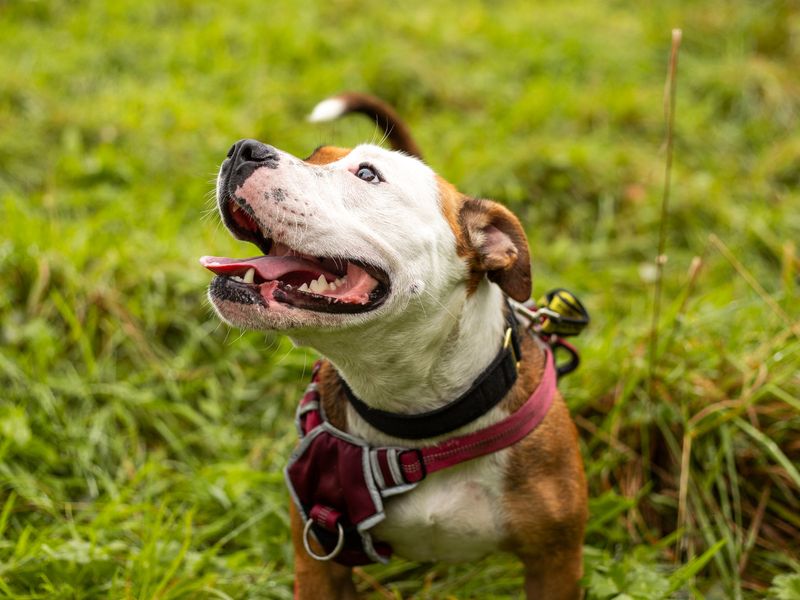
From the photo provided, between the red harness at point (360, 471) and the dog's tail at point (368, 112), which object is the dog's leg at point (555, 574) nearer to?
the red harness at point (360, 471)

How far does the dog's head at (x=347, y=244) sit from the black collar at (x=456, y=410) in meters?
0.21

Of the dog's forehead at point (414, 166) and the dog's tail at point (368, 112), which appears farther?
the dog's tail at point (368, 112)

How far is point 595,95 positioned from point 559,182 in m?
1.35

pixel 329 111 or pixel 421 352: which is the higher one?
pixel 329 111

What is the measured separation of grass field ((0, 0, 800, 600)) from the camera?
285 centimetres

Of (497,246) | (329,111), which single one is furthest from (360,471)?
(329,111)

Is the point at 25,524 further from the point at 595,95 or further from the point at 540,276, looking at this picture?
the point at 595,95

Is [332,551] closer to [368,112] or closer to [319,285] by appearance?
[319,285]

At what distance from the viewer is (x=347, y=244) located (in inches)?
78.9

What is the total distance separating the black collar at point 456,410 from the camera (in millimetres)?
2199

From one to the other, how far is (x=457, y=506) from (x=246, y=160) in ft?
3.36

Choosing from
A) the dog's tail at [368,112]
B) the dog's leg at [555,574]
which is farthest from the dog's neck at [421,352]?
the dog's tail at [368,112]

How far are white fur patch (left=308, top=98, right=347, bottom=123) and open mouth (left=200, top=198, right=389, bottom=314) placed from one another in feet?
3.01

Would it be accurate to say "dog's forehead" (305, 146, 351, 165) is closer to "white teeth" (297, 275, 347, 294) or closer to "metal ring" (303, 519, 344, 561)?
"white teeth" (297, 275, 347, 294)
